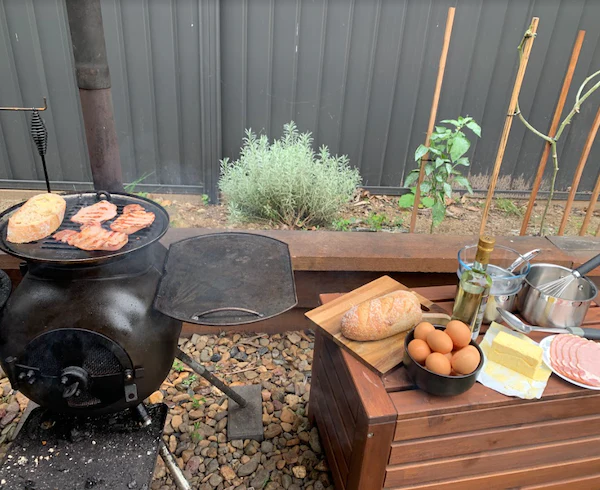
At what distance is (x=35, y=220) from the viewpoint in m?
1.69

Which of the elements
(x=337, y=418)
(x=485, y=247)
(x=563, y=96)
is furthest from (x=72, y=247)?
(x=563, y=96)

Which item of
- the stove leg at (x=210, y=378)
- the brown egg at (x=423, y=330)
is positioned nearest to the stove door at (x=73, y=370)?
the stove leg at (x=210, y=378)

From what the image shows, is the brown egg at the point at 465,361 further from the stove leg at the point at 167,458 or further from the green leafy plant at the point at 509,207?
the green leafy plant at the point at 509,207

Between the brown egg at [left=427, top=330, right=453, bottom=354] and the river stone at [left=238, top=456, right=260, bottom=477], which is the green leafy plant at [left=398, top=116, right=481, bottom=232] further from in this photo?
the river stone at [left=238, top=456, right=260, bottom=477]

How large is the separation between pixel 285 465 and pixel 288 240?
1.24m

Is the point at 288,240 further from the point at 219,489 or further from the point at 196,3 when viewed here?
the point at 196,3

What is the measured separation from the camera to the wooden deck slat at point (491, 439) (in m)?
1.65

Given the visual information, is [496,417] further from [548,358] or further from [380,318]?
[380,318]

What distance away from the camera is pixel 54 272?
168 cm

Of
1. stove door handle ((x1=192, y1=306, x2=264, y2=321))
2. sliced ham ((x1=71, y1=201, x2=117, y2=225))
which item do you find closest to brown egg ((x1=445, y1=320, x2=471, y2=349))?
stove door handle ((x1=192, y1=306, x2=264, y2=321))

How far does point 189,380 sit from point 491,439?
65.5 inches

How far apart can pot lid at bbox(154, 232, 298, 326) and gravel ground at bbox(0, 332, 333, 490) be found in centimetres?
99

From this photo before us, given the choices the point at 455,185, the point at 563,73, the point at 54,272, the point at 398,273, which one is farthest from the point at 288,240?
the point at 563,73

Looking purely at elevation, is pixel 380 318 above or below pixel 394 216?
above
